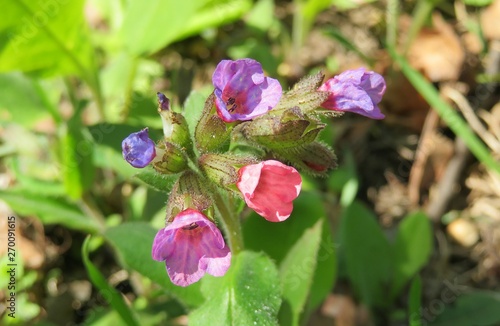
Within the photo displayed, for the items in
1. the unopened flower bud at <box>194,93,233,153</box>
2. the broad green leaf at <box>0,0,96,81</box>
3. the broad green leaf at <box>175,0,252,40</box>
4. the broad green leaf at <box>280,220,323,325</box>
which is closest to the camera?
the unopened flower bud at <box>194,93,233,153</box>

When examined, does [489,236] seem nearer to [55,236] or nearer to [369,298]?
[369,298]

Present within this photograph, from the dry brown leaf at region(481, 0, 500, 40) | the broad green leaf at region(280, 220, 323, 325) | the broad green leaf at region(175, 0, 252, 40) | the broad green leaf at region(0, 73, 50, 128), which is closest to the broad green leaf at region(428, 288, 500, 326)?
the broad green leaf at region(280, 220, 323, 325)

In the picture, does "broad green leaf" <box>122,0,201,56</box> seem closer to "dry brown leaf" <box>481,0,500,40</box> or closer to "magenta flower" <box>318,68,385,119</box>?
"magenta flower" <box>318,68,385,119</box>

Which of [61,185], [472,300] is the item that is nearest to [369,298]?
[472,300]

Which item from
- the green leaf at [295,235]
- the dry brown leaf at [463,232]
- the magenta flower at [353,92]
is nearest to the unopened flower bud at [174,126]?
the magenta flower at [353,92]

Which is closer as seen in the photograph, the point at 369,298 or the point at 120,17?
the point at 369,298

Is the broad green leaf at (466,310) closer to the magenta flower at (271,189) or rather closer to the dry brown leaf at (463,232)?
the dry brown leaf at (463,232)

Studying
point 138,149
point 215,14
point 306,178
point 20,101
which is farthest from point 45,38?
point 138,149

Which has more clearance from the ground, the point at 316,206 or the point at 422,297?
the point at 316,206
